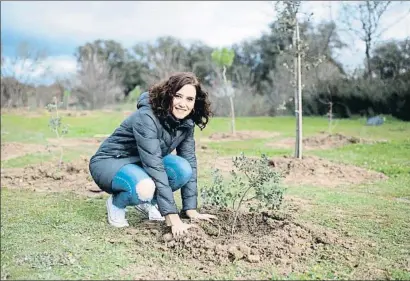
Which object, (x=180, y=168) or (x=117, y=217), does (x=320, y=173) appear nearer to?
(x=180, y=168)

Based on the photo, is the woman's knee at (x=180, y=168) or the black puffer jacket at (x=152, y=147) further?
the woman's knee at (x=180, y=168)

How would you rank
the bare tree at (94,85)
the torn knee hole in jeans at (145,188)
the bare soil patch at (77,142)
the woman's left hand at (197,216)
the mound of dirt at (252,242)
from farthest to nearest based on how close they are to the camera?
the bare tree at (94,85) < the bare soil patch at (77,142) < the woman's left hand at (197,216) < the torn knee hole in jeans at (145,188) < the mound of dirt at (252,242)

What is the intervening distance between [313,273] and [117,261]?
113 cm

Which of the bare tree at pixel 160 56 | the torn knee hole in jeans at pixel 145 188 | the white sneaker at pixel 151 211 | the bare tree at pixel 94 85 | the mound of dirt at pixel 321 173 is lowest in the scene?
the mound of dirt at pixel 321 173

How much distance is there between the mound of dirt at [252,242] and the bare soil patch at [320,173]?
2.39 metres

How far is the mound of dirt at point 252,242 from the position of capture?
113 inches

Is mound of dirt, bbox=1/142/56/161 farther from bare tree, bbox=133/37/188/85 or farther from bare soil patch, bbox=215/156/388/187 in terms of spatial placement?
bare tree, bbox=133/37/188/85

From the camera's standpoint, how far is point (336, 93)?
44.2 feet

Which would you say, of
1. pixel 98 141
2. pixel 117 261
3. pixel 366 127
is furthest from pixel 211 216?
pixel 98 141

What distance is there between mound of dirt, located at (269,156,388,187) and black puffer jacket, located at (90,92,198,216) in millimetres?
2457

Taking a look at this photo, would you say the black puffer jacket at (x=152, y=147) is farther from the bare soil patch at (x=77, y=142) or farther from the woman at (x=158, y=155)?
the bare soil patch at (x=77, y=142)

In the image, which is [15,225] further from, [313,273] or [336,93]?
[336,93]

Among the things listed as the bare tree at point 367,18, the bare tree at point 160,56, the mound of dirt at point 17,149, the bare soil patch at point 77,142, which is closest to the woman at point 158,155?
the bare tree at point 367,18

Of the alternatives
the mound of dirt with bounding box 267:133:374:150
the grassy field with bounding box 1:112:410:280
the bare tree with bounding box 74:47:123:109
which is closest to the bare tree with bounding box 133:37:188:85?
the bare tree with bounding box 74:47:123:109
